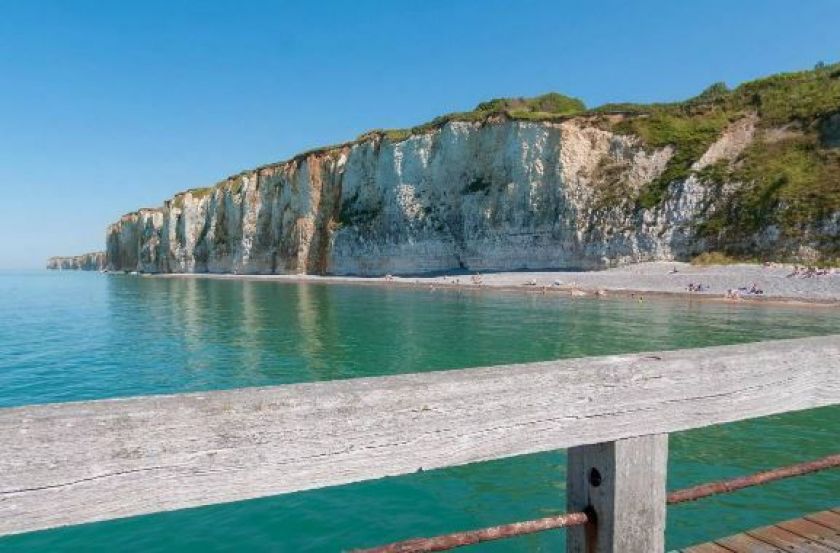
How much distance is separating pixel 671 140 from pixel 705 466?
5554 centimetres

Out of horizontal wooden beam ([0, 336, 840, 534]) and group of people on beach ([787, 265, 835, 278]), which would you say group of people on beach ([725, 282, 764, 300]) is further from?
horizontal wooden beam ([0, 336, 840, 534])

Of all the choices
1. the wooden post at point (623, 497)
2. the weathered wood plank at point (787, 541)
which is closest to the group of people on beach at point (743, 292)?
the weathered wood plank at point (787, 541)

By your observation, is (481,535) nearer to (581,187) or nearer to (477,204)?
(581,187)

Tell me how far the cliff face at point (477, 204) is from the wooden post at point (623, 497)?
173 ft

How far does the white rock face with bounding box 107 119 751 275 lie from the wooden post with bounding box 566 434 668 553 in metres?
55.4

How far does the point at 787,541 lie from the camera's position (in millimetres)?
3070

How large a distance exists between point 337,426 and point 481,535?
32.1 inches

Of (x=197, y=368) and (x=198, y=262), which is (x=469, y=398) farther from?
(x=198, y=262)

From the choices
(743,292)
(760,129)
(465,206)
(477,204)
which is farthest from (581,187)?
(743,292)

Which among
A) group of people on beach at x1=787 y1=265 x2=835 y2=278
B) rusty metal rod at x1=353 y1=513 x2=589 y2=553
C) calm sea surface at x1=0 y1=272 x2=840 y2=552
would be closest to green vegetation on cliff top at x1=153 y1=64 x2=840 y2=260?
group of people on beach at x1=787 y1=265 x2=835 y2=278

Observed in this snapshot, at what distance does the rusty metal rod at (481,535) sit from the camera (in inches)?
77.1

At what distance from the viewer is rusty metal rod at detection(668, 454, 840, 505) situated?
7.57 ft

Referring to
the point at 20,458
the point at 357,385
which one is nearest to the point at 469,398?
the point at 357,385

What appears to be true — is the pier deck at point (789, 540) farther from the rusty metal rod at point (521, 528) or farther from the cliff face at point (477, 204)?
the cliff face at point (477, 204)
